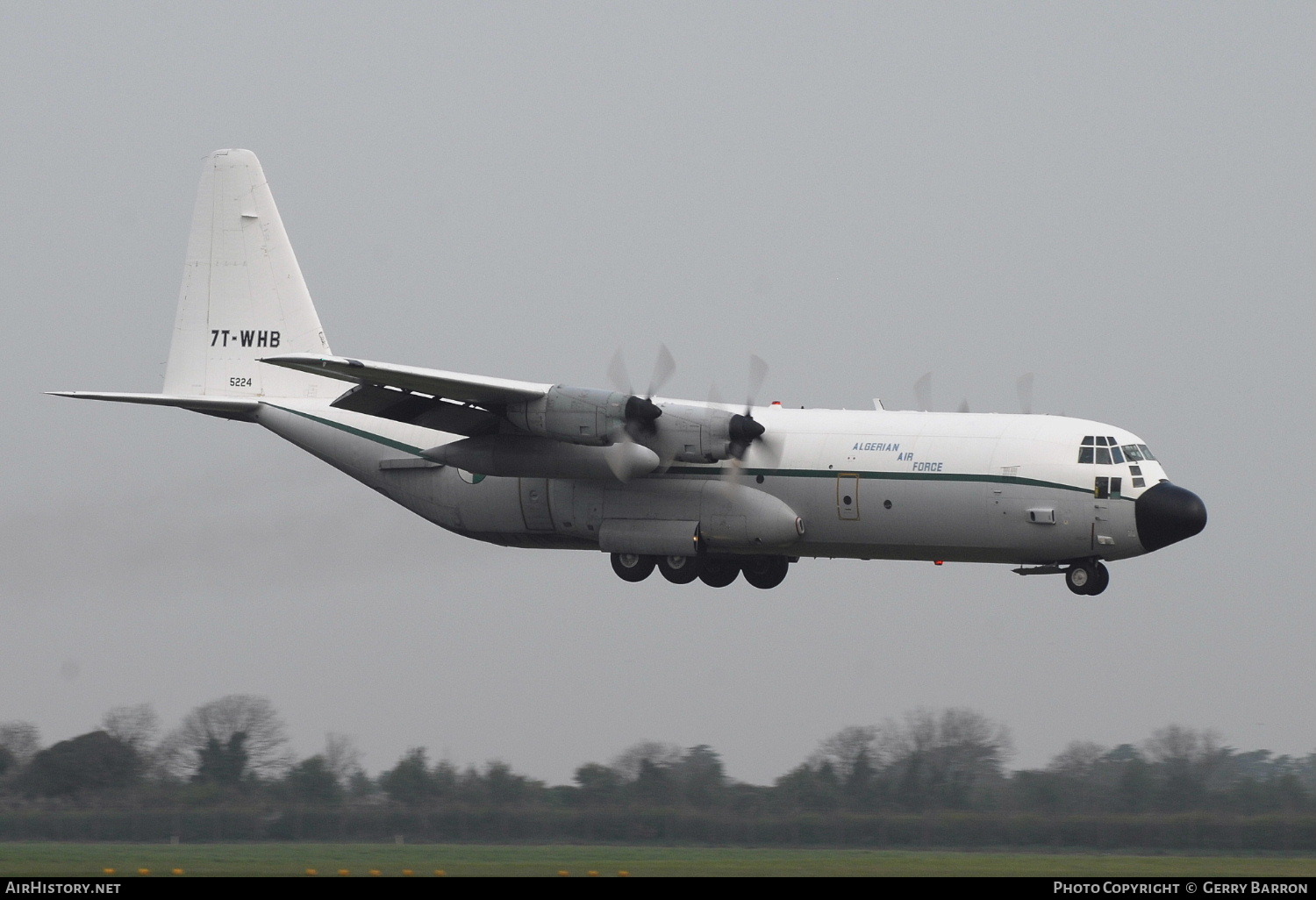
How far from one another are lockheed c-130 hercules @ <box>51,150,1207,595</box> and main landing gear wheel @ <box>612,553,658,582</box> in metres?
0.03

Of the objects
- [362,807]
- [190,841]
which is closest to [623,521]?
[362,807]

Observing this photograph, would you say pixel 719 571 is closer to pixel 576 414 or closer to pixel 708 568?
pixel 708 568

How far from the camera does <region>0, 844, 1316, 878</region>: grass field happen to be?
822 inches

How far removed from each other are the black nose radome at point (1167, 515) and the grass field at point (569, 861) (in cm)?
544

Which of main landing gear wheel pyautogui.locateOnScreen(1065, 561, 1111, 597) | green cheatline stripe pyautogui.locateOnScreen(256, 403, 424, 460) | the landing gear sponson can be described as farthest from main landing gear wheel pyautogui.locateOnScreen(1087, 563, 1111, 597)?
green cheatline stripe pyautogui.locateOnScreen(256, 403, 424, 460)

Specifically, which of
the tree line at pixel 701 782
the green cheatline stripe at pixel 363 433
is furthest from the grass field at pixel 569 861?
the green cheatline stripe at pixel 363 433

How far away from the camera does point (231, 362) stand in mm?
33031

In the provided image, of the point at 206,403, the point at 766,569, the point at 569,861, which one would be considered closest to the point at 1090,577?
the point at 766,569

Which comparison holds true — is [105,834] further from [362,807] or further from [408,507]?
[408,507]

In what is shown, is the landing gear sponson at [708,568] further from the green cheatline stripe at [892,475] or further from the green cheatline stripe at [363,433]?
the green cheatline stripe at [363,433]

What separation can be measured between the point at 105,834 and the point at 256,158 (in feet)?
48.5

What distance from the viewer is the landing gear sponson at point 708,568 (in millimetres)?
29984

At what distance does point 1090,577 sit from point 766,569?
573 centimetres

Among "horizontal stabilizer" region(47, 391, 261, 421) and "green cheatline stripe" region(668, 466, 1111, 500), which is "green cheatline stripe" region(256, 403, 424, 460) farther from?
"green cheatline stripe" region(668, 466, 1111, 500)
